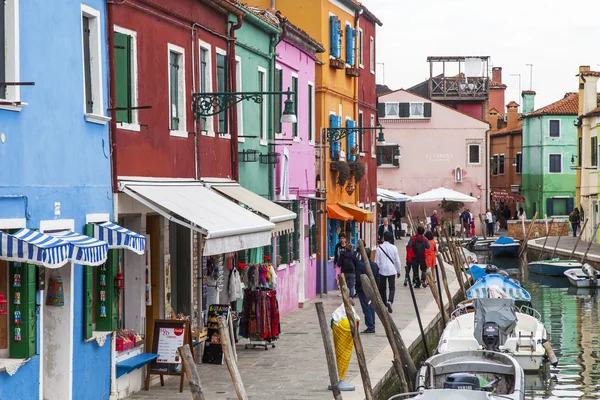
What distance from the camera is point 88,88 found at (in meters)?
13.6

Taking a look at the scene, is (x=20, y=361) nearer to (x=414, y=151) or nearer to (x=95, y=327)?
(x=95, y=327)

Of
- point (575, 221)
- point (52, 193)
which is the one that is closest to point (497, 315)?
point (52, 193)

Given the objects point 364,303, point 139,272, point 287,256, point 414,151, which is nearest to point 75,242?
point 139,272

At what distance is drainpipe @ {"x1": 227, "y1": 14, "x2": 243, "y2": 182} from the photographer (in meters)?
19.8

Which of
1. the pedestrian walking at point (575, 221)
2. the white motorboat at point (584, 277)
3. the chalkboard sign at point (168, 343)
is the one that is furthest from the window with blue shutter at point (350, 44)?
the pedestrian walking at point (575, 221)

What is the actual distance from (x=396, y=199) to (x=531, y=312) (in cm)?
3170

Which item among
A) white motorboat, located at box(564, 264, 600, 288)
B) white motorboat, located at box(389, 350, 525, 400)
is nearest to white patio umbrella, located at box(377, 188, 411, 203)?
white motorboat, located at box(564, 264, 600, 288)

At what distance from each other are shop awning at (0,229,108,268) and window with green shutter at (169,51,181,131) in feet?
16.6

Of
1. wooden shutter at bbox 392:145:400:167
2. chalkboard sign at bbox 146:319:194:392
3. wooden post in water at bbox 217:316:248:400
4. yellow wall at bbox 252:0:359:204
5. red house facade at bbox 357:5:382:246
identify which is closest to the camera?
wooden post in water at bbox 217:316:248:400

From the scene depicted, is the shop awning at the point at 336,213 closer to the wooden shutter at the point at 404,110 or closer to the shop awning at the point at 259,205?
the shop awning at the point at 259,205

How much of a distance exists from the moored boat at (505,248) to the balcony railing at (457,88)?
19056mm

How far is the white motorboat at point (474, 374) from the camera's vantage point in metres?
14.1

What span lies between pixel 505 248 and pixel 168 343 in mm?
40000

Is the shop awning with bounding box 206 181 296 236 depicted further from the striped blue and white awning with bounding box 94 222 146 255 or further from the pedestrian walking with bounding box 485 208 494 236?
the pedestrian walking with bounding box 485 208 494 236
